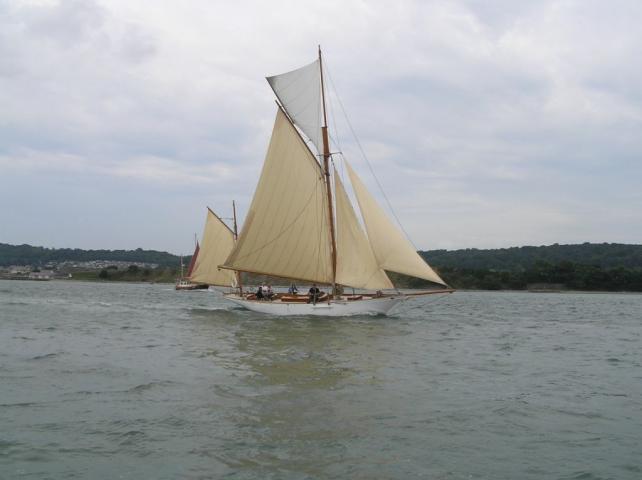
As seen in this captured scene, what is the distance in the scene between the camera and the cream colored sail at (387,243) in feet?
105

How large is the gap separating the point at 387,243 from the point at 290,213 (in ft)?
18.6

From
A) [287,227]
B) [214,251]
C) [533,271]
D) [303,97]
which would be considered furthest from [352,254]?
[533,271]

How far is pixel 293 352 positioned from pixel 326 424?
9.47m

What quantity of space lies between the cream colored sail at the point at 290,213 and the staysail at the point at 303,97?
1234 mm

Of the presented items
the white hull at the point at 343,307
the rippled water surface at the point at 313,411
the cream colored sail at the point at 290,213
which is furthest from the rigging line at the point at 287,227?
the rippled water surface at the point at 313,411

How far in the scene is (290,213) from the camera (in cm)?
3469

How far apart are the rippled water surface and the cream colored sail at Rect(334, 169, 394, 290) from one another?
1114cm

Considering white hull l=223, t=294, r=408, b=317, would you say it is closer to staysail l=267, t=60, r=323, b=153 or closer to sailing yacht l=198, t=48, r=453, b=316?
sailing yacht l=198, t=48, r=453, b=316

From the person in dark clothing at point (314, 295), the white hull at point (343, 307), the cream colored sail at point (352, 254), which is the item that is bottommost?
the white hull at point (343, 307)

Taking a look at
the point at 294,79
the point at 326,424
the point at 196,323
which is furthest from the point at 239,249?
A: the point at 326,424

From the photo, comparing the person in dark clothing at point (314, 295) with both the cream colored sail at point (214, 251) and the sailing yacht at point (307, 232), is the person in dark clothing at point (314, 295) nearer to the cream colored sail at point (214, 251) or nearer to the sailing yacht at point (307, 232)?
the sailing yacht at point (307, 232)

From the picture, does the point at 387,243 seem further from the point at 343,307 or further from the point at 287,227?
the point at 287,227

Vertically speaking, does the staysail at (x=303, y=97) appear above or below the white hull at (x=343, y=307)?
above

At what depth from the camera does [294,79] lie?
121 ft
